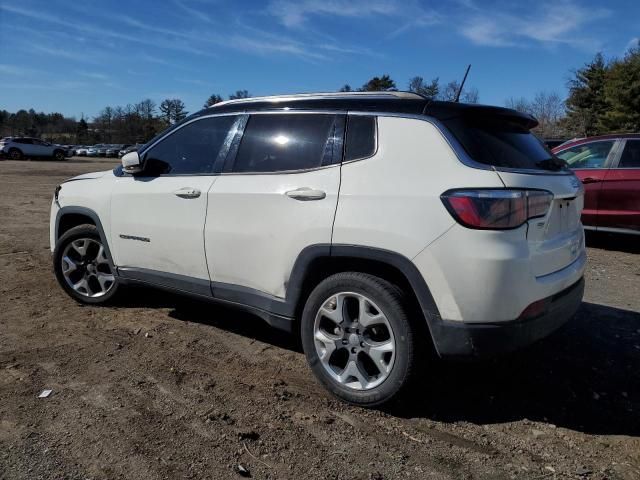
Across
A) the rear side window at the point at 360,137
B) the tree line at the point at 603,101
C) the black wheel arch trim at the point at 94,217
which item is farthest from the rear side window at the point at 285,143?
the tree line at the point at 603,101

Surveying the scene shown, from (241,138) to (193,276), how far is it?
3.58ft

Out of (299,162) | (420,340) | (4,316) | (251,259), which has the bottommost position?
(4,316)

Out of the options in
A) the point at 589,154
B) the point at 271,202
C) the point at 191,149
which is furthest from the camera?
the point at 589,154

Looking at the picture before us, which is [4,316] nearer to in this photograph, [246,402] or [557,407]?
[246,402]

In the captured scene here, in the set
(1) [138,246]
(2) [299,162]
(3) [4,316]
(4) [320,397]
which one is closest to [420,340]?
(4) [320,397]

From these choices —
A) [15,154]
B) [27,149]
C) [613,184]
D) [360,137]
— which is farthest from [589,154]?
[15,154]

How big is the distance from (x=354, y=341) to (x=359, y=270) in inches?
16.8

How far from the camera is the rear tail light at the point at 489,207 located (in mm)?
2756

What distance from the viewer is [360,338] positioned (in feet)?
10.4

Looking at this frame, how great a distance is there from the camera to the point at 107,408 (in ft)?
10.4

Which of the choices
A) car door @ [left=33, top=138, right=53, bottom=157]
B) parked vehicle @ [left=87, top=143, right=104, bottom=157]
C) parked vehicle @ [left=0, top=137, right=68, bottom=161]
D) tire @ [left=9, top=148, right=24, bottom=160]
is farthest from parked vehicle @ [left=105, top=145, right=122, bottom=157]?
tire @ [left=9, top=148, right=24, bottom=160]

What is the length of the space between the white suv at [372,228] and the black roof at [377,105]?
0.04 feet

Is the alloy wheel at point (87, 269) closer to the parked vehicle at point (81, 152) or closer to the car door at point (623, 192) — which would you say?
the car door at point (623, 192)

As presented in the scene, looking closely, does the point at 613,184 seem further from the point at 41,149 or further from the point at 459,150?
the point at 41,149
